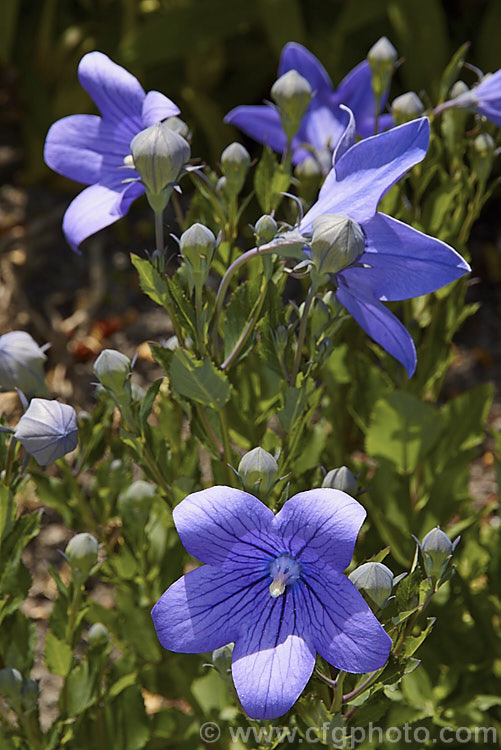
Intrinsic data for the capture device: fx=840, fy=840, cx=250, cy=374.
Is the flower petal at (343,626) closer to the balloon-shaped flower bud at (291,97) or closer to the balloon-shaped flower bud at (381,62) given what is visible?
the balloon-shaped flower bud at (291,97)

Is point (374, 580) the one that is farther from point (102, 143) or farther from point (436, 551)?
point (102, 143)

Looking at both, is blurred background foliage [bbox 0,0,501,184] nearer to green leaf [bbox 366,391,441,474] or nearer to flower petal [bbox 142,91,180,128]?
green leaf [bbox 366,391,441,474]

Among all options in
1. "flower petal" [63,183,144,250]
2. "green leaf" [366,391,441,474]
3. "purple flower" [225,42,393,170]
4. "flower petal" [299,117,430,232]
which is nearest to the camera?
"flower petal" [299,117,430,232]

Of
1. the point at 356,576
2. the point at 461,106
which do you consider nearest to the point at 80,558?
the point at 356,576

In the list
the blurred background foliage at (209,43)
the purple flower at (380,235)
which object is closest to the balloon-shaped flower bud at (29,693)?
the purple flower at (380,235)

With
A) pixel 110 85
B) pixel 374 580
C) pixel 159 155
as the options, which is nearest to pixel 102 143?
pixel 110 85

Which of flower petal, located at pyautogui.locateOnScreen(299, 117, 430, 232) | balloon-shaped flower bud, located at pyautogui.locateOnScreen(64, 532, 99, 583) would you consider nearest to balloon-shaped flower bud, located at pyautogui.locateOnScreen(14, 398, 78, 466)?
balloon-shaped flower bud, located at pyautogui.locateOnScreen(64, 532, 99, 583)
